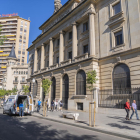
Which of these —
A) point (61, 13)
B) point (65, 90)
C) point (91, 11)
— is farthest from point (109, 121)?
point (61, 13)

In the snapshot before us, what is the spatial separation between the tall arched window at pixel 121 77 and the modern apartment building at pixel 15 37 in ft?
239

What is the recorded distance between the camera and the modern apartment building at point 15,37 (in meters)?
82.2

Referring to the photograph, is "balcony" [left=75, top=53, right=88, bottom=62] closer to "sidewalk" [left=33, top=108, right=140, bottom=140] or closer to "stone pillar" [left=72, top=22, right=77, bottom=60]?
"stone pillar" [left=72, top=22, right=77, bottom=60]

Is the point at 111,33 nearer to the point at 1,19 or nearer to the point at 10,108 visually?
the point at 10,108

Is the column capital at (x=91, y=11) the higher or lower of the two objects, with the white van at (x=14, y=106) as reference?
higher

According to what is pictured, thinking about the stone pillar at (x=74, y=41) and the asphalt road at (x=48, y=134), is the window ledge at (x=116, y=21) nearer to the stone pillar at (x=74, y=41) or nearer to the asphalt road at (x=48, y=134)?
the stone pillar at (x=74, y=41)

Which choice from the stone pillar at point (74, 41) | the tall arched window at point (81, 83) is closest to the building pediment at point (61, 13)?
the stone pillar at point (74, 41)

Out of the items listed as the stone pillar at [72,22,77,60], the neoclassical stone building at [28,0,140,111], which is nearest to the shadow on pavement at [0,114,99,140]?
the neoclassical stone building at [28,0,140,111]

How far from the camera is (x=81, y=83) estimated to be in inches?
826

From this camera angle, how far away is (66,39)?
88.9ft

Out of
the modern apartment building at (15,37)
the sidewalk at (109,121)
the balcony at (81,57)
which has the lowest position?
the sidewalk at (109,121)

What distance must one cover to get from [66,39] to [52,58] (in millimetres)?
5292

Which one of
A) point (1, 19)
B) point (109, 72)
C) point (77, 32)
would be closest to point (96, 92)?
point (109, 72)

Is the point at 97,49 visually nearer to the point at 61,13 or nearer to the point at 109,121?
the point at 109,121
